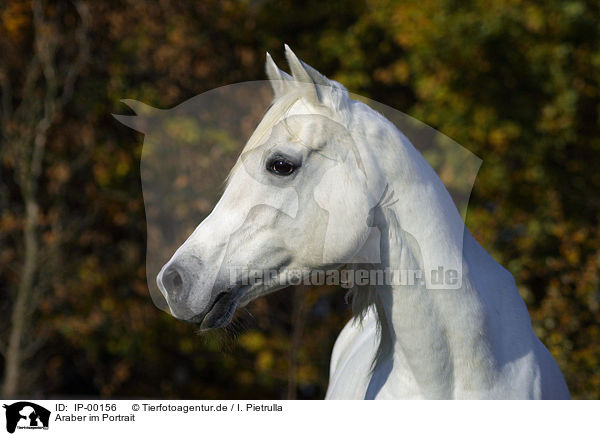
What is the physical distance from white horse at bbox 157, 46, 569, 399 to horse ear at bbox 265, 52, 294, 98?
0.04 metres

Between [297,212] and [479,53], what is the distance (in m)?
4.03

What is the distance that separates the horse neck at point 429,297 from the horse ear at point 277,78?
0.32 meters

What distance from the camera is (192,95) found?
17.0 ft

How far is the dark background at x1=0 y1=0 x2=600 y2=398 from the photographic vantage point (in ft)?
16.1

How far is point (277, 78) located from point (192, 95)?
3692mm

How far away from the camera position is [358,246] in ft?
5.04
